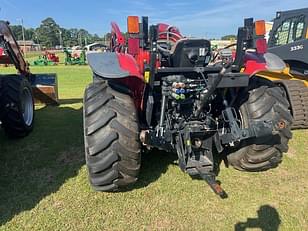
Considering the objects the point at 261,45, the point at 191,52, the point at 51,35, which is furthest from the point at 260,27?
the point at 51,35

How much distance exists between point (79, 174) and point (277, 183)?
7.66 feet

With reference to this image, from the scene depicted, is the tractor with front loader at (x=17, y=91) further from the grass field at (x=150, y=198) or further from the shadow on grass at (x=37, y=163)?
the grass field at (x=150, y=198)

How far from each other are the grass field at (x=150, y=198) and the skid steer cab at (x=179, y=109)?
0.67 ft

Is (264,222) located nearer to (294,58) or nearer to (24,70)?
(294,58)

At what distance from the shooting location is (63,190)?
11.8 feet

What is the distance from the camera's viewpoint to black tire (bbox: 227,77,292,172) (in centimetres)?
376

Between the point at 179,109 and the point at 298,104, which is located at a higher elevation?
the point at 179,109

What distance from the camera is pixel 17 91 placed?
533 cm

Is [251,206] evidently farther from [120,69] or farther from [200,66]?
[120,69]

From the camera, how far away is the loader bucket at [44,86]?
7.97 meters

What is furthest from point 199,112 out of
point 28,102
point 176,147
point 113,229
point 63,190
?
point 28,102

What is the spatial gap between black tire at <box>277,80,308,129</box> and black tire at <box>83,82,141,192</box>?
3.46m

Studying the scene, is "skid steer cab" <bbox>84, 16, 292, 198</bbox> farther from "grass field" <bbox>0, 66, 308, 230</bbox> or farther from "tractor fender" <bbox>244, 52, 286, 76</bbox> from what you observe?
"grass field" <bbox>0, 66, 308, 230</bbox>

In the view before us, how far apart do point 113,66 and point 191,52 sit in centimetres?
87
